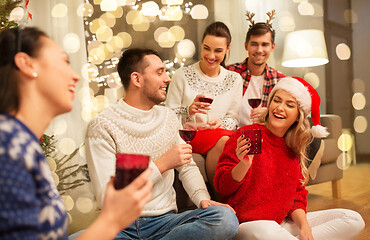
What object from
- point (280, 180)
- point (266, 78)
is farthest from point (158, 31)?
point (280, 180)

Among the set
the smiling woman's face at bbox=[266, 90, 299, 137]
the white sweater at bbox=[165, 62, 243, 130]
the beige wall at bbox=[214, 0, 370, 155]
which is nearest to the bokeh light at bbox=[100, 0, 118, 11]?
the beige wall at bbox=[214, 0, 370, 155]

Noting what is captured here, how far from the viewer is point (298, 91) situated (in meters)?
1.89

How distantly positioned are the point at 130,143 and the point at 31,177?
86cm

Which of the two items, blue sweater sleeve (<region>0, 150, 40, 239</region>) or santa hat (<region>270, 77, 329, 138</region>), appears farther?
santa hat (<region>270, 77, 329, 138</region>)

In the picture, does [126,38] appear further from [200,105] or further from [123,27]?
[200,105]

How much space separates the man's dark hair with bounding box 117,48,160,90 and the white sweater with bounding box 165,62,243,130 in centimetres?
70

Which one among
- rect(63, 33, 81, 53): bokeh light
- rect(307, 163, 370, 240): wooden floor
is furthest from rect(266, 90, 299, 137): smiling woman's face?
rect(63, 33, 81, 53): bokeh light

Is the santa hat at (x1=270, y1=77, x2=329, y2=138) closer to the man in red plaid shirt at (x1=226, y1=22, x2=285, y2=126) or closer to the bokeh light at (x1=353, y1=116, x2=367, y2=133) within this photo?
the man in red plaid shirt at (x1=226, y1=22, x2=285, y2=126)

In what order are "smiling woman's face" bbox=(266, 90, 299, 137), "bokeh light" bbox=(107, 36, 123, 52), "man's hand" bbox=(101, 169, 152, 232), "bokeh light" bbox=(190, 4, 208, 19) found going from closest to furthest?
"man's hand" bbox=(101, 169, 152, 232) < "smiling woman's face" bbox=(266, 90, 299, 137) < "bokeh light" bbox=(107, 36, 123, 52) < "bokeh light" bbox=(190, 4, 208, 19)

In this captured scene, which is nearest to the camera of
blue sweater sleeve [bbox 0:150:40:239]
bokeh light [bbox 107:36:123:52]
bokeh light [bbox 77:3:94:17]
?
blue sweater sleeve [bbox 0:150:40:239]

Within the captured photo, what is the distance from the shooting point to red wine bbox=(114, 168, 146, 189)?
2.55ft

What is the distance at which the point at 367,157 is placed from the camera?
4.53m

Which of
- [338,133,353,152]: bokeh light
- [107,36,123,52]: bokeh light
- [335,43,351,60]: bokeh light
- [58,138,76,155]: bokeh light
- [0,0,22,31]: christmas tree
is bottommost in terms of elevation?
[338,133,353,152]: bokeh light

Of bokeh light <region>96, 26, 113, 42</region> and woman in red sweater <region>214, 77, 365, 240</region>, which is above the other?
bokeh light <region>96, 26, 113, 42</region>
